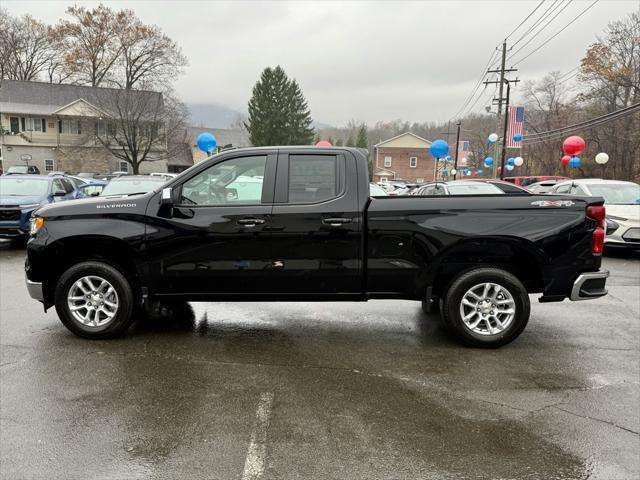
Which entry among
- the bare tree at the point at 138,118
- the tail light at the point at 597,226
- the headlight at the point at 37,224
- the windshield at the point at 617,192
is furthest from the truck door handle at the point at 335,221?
the bare tree at the point at 138,118

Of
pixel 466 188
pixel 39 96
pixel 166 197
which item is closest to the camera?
pixel 166 197

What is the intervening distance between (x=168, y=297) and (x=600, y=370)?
424 cm

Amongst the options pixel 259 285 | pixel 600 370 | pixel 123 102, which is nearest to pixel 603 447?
pixel 600 370

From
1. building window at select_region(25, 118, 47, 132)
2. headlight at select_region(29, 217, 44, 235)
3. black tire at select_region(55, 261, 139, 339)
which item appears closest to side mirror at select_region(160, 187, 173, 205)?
black tire at select_region(55, 261, 139, 339)

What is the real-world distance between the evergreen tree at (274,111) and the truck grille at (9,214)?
53935 millimetres

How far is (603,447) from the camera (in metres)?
3.04

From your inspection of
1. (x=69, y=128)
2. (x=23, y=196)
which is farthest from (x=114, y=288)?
(x=69, y=128)

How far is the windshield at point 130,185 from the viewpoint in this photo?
37.2ft

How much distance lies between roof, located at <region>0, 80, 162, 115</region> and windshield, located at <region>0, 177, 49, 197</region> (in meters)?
42.5

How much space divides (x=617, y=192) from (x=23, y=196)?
563 inches

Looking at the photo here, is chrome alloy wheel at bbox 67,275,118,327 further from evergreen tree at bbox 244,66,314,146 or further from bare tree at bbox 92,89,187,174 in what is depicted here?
evergreen tree at bbox 244,66,314,146

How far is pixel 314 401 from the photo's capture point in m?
3.60

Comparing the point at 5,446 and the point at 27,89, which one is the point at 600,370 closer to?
the point at 5,446

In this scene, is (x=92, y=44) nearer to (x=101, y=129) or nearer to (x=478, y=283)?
(x=101, y=129)
